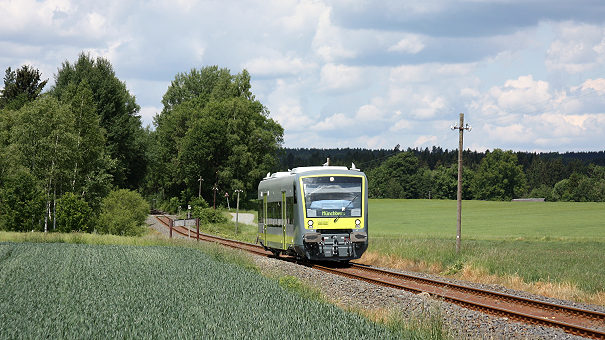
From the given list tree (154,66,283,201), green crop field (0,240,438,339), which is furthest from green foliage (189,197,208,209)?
green crop field (0,240,438,339)

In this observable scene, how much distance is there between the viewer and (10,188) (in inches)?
1981

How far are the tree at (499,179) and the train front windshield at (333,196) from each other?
437 feet

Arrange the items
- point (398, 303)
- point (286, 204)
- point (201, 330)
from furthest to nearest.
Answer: point (286, 204) < point (398, 303) < point (201, 330)

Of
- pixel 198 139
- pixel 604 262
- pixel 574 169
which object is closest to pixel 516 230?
pixel 604 262

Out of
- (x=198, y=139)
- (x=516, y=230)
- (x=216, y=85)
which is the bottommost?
(x=516, y=230)

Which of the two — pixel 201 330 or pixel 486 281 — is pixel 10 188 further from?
pixel 201 330

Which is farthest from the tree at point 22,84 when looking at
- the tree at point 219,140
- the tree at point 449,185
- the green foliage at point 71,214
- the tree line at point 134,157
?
the tree at point 449,185

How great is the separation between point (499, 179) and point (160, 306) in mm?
148221

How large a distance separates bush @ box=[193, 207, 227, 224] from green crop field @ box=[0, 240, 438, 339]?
171ft

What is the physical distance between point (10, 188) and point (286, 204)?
33.1 meters

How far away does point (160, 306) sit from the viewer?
40.3 feet

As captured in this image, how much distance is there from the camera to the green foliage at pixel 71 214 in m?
51.9

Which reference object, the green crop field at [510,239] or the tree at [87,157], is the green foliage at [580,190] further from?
the tree at [87,157]

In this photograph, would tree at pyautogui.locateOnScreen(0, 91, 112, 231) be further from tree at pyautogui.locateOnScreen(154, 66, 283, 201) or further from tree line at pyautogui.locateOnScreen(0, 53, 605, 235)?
tree at pyautogui.locateOnScreen(154, 66, 283, 201)
